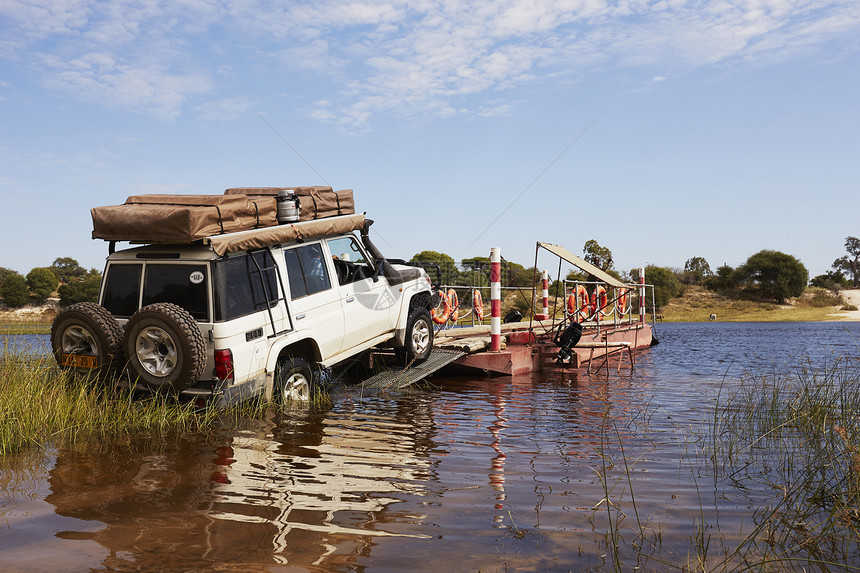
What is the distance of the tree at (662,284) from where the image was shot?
56.8m

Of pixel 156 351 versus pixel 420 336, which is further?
pixel 420 336

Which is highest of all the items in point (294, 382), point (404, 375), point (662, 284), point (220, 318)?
point (662, 284)

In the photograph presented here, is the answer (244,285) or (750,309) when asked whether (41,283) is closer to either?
(244,285)

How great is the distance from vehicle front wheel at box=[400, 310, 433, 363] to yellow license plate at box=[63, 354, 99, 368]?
4.59m

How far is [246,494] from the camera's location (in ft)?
15.4

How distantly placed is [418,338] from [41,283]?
43797 millimetres

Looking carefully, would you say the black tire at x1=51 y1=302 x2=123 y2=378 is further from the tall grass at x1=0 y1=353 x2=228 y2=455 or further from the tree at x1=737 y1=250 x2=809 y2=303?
the tree at x1=737 y1=250 x2=809 y2=303

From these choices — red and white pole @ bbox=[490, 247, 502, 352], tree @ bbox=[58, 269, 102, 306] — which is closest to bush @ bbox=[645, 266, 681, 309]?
tree @ bbox=[58, 269, 102, 306]

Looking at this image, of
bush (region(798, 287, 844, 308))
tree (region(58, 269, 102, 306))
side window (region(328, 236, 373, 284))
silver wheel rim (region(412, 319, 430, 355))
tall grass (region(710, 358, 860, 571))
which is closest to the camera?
tall grass (region(710, 358, 860, 571))

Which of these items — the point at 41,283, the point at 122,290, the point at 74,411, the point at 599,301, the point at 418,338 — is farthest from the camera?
the point at 41,283

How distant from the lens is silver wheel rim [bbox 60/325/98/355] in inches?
282

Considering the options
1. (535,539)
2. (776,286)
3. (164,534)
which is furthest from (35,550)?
(776,286)

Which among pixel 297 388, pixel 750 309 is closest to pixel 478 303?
pixel 297 388

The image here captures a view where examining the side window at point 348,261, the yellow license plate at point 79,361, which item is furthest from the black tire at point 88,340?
the side window at point 348,261
